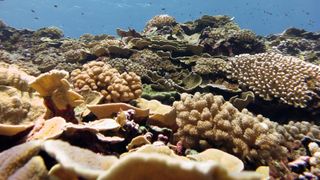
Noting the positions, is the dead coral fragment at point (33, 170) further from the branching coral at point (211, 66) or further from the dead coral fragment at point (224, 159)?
the branching coral at point (211, 66)

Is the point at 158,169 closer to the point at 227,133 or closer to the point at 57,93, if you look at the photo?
the point at 57,93

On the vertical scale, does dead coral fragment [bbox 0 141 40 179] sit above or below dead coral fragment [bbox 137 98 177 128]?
above

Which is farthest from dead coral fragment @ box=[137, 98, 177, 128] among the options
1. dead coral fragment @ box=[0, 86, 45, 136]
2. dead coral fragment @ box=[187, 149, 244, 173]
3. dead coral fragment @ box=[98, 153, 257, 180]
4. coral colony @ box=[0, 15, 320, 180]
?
dead coral fragment @ box=[98, 153, 257, 180]

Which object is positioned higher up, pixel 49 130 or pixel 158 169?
pixel 158 169

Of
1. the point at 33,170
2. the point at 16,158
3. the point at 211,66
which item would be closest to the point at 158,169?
the point at 33,170

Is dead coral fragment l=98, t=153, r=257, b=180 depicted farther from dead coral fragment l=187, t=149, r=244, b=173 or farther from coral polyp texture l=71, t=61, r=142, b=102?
coral polyp texture l=71, t=61, r=142, b=102

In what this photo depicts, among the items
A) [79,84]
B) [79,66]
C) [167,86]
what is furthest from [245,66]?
[79,66]

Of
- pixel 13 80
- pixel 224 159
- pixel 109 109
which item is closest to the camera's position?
pixel 224 159
